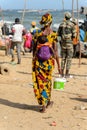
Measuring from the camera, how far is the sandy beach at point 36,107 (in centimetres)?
649

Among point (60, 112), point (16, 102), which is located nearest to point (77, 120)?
point (60, 112)

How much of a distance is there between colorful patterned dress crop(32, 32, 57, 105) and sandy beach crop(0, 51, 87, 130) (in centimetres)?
31

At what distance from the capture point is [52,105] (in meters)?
7.51

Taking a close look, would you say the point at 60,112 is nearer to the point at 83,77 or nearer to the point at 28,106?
the point at 28,106

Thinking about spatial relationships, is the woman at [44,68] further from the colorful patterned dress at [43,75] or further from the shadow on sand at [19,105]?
the shadow on sand at [19,105]

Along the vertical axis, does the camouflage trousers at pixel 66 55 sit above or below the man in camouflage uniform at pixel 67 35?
below

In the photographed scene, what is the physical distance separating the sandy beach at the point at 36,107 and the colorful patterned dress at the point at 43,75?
307 millimetres

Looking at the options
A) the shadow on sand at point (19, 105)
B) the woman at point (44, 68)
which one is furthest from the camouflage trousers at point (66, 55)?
the woman at point (44, 68)

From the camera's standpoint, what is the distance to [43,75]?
7.04 meters

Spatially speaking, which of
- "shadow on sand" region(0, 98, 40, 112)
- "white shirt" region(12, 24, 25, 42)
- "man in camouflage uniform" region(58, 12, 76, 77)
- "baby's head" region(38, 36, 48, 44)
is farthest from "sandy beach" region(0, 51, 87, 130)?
"white shirt" region(12, 24, 25, 42)

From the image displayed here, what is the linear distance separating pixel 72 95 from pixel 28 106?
1.38 metres

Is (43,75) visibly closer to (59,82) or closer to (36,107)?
(36,107)

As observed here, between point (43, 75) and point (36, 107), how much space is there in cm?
76

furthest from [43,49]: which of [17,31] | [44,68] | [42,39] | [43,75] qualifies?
[17,31]
